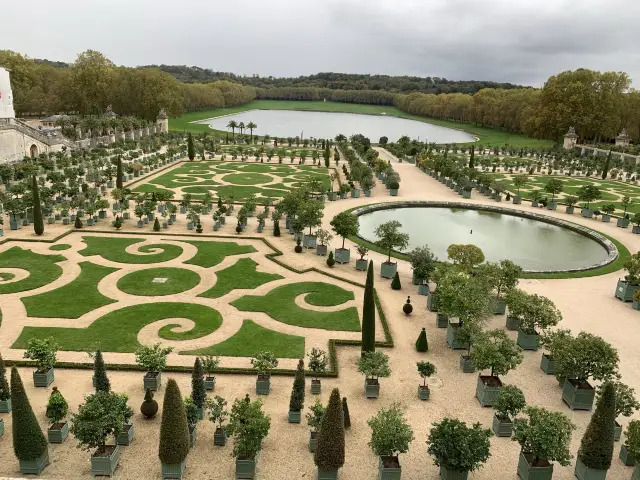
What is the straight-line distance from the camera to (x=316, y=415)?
18500mm

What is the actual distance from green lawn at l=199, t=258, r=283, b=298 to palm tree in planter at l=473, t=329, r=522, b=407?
15.6m

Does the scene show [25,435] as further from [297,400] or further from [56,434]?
[297,400]

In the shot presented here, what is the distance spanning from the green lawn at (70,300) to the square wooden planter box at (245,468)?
15.4m

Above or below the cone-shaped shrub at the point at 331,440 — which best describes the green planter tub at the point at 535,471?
below

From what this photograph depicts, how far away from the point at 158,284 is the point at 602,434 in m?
25.4

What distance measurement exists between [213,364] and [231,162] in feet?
211

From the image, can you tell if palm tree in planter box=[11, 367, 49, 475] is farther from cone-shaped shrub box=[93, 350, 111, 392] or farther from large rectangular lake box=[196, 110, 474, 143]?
large rectangular lake box=[196, 110, 474, 143]

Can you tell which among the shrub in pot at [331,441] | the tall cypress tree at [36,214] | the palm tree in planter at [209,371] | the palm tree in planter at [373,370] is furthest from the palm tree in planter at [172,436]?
the tall cypress tree at [36,214]

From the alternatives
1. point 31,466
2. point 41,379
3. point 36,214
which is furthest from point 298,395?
point 36,214

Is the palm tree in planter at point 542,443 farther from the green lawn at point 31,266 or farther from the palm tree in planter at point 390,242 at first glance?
the green lawn at point 31,266

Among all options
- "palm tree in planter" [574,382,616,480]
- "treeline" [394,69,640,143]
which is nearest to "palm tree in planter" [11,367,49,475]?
"palm tree in planter" [574,382,616,480]

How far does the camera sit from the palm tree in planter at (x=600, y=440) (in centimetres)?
1620

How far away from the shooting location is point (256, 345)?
25406 mm

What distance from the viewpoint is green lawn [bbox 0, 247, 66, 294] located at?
31.0m
